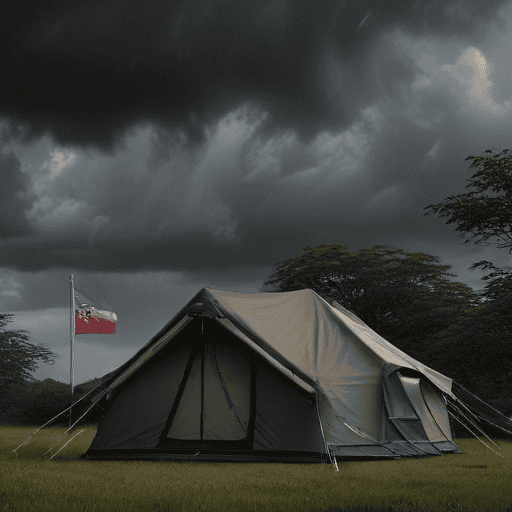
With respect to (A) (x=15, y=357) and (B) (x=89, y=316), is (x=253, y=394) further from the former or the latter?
(A) (x=15, y=357)

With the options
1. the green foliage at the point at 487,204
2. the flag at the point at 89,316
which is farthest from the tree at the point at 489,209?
the flag at the point at 89,316

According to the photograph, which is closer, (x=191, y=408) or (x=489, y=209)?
(x=191, y=408)

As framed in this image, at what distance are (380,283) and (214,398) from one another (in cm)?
3005

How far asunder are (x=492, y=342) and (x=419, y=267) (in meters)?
12.8

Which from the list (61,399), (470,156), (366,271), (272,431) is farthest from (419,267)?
(272,431)

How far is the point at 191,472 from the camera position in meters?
8.23

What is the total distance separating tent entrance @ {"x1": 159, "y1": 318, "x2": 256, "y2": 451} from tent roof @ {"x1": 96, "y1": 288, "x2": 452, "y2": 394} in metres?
0.51

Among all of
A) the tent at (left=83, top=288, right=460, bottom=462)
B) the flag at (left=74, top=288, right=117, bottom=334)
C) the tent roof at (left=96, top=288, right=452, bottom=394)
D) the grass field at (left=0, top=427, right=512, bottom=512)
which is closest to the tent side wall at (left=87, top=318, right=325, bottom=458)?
the tent at (left=83, top=288, right=460, bottom=462)

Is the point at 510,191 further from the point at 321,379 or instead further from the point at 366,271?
the point at 321,379

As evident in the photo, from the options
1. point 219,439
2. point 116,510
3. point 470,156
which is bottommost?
point 116,510

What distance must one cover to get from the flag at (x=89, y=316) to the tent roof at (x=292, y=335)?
952cm

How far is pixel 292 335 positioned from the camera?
37.2 feet

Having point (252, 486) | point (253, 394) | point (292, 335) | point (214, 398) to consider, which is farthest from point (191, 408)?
point (252, 486)

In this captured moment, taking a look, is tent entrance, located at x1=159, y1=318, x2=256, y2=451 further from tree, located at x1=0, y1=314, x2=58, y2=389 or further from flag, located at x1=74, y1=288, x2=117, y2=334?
tree, located at x1=0, y1=314, x2=58, y2=389
